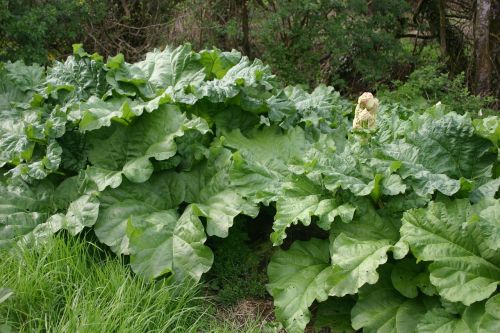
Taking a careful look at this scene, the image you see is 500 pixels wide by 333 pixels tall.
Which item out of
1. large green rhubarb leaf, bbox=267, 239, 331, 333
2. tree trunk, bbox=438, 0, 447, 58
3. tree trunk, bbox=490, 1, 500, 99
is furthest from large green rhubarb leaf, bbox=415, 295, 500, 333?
tree trunk, bbox=438, 0, 447, 58

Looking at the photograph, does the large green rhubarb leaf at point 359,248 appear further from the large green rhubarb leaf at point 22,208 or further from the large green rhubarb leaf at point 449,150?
the large green rhubarb leaf at point 22,208

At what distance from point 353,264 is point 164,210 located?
1206 millimetres

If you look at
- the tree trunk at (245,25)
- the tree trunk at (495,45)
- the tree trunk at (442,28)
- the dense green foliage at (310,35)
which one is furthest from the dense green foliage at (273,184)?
the tree trunk at (442,28)

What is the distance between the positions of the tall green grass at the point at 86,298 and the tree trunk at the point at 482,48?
457cm

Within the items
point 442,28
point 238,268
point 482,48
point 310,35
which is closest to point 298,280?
point 238,268

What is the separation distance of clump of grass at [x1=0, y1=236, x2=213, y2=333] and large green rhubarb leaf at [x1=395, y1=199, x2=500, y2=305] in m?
1.09

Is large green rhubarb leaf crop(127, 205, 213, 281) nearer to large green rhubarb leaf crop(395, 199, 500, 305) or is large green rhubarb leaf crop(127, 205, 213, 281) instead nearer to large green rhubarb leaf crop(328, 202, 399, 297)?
large green rhubarb leaf crop(328, 202, 399, 297)

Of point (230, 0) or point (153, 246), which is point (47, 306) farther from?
point (230, 0)

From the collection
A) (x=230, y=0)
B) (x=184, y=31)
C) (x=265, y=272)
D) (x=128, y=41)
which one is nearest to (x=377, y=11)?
(x=230, y=0)

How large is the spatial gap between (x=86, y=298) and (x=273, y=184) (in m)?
1.12

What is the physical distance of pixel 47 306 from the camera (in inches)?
109

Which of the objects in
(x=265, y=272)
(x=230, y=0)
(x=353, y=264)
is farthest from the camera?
(x=230, y=0)

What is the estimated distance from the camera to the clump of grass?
2629 mm

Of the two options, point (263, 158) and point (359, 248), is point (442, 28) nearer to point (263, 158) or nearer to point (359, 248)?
point (263, 158)
